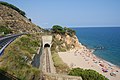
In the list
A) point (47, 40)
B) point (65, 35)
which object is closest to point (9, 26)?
point (47, 40)

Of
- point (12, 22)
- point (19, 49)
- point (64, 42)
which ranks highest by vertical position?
point (12, 22)

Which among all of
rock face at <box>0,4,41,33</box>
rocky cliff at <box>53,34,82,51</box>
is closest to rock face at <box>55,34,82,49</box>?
rocky cliff at <box>53,34,82,51</box>

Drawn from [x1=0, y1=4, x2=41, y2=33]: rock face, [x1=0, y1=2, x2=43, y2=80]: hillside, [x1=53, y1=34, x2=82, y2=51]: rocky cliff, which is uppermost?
[x1=0, y1=4, x2=41, y2=33]: rock face

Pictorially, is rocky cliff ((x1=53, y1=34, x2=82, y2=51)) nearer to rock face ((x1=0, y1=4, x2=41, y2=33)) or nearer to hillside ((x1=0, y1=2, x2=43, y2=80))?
hillside ((x1=0, y1=2, x2=43, y2=80))

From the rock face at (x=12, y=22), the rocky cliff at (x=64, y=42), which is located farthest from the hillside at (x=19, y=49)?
the rocky cliff at (x=64, y=42)

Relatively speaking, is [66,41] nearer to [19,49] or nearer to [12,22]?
[12,22]

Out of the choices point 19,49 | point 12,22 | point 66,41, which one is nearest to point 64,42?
point 66,41

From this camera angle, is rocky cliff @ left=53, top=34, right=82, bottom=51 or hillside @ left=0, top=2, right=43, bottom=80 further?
rocky cliff @ left=53, top=34, right=82, bottom=51

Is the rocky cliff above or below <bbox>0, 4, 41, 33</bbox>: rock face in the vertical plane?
below

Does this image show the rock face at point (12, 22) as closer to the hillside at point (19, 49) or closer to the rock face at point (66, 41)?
the hillside at point (19, 49)

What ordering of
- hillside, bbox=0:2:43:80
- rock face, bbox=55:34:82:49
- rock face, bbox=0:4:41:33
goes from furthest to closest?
rock face, bbox=55:34:82:49 < rock face, bbox=0:4:41:33 < hillside, bbox=0:2:43:80

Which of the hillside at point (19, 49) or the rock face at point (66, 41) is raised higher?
the hillside at point (19, 49)

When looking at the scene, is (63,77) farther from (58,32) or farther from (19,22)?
(58,32)

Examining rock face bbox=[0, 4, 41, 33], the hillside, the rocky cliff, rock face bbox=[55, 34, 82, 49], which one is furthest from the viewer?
rock face bbox=[55, 34, 82, 49]
